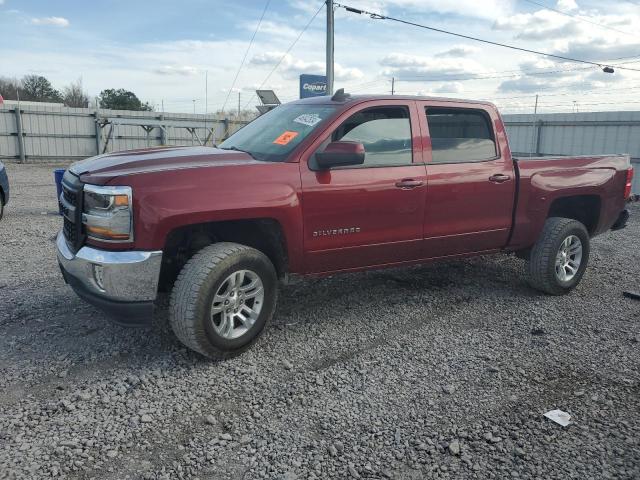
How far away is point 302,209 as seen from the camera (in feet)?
13.4

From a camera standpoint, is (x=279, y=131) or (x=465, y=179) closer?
(x=279, y=131)

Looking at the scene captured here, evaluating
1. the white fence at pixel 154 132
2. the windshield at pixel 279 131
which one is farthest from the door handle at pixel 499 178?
the white fence at pixel 154 132

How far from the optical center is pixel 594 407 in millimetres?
3445

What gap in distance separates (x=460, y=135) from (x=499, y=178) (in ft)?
1.78

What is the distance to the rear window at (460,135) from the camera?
489 cm

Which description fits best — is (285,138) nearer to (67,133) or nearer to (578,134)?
(578,134)

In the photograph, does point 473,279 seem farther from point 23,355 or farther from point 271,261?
point 23,355

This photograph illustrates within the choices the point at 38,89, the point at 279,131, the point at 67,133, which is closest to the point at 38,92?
the point at 38,89

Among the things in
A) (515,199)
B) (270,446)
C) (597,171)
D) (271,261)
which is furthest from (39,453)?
(597,171)

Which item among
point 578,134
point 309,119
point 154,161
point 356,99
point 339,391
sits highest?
point 356,99

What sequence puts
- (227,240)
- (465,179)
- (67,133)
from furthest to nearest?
(67,133) → (465,179) → (227,240)

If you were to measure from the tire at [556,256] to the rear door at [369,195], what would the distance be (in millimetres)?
1516

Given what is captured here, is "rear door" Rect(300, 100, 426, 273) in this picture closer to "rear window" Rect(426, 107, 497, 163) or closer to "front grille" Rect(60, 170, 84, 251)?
"rear window" Rect(426, 107, 497, 163)

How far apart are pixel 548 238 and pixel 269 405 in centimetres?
352
